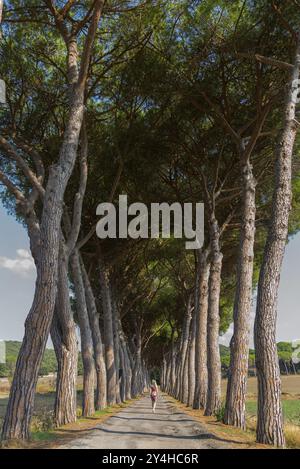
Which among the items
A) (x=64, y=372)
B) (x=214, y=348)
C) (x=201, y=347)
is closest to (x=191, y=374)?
(x=201, y=347)

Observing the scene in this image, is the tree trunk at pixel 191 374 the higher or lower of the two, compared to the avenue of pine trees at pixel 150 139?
lower

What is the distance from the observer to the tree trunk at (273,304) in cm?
906

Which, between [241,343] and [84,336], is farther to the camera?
[84,336]

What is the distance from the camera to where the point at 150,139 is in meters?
17.5

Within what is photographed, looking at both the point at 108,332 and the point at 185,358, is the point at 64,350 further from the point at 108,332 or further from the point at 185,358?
the point at 185,358

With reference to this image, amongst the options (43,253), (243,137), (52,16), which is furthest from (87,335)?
(52,16)

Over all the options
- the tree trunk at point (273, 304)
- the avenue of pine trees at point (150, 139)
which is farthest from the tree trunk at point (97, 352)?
the tree trunk at point (273, 304)

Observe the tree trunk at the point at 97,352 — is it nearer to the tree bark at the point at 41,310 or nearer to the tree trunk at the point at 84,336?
the tree trunk at the point at 84,336

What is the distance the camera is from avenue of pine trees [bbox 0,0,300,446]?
32.6 ft

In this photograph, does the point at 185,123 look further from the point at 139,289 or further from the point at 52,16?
the point at 139,289

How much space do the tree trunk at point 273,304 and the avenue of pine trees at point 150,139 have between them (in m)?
0.03

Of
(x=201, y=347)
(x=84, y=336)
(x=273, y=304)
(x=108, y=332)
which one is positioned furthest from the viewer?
(x=108, y=332)

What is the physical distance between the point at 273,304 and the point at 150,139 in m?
9.69

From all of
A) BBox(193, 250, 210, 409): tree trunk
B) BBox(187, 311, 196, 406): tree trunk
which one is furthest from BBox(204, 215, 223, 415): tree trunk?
BBox(187, 311, 196, 406): tree trunk
